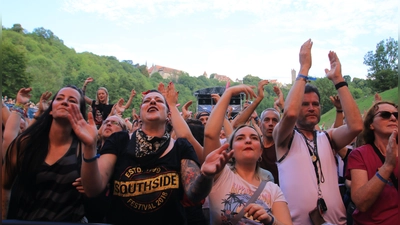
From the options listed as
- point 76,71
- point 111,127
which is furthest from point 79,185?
point 76,71

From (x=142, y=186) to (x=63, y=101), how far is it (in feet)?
3.25

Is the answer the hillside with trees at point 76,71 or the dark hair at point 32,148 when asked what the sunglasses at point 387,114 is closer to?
the dark hair at point 32,148

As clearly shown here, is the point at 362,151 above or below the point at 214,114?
below

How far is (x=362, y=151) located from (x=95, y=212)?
2340mm

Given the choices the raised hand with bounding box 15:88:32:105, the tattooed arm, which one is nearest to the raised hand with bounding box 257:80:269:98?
the tattooed arm

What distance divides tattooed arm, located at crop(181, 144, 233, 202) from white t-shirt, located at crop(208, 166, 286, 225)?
33 cm

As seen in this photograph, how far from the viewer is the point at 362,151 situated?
307 cm

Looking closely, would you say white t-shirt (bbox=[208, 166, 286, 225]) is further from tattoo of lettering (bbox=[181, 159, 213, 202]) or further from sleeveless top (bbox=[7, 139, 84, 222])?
sleeveless top (bbox=[7, 139, 84, 222])

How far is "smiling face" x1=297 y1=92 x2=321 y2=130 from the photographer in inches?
133

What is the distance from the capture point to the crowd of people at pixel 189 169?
2566mm

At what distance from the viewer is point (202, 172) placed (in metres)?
2.38

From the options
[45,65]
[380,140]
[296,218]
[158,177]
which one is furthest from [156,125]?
[45,65]

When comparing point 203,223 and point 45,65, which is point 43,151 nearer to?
point 203,223

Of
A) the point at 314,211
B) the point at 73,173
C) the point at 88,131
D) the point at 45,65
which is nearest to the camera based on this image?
the point at 88,131
